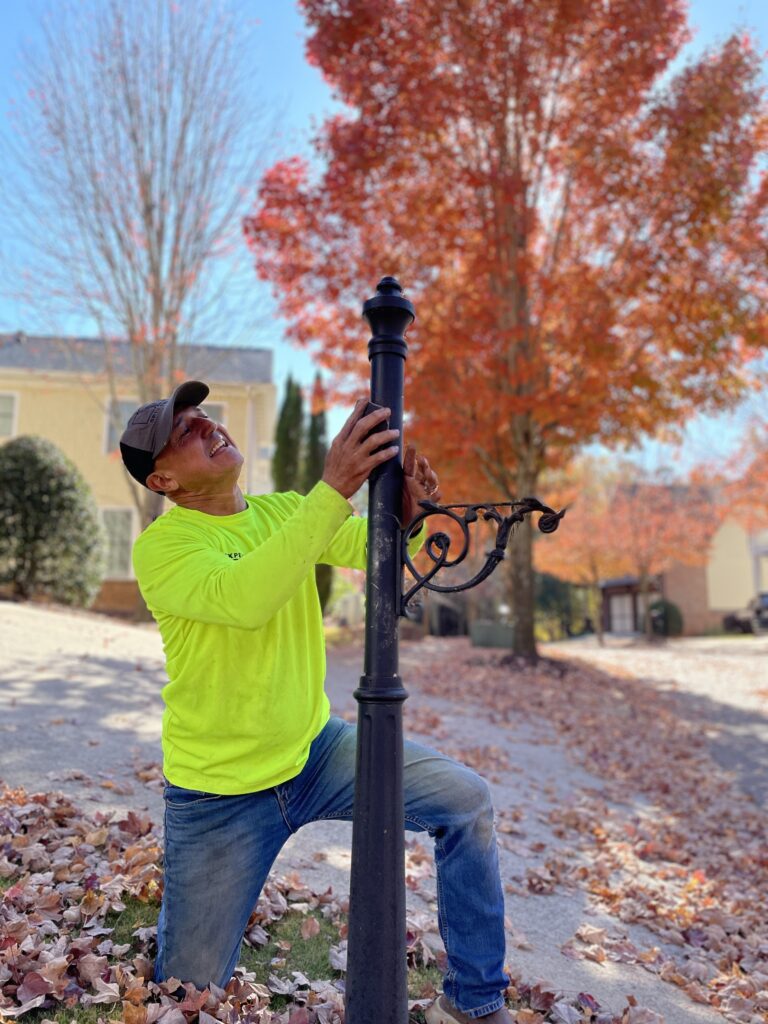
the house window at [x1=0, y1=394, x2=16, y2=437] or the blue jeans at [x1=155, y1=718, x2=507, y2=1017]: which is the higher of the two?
the house window at [x1=0, y1=394, x2=16, y2=437]

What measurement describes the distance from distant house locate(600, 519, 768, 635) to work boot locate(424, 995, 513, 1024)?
35.3 meters

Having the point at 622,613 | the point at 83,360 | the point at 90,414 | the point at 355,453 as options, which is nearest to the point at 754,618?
the point at 622,613

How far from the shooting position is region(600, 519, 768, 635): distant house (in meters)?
36.9

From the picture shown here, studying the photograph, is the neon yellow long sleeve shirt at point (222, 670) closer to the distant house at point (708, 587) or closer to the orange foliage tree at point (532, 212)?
the orange foliage tree at point (532, 212)

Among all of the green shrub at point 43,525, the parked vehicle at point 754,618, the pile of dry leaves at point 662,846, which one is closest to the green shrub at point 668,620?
the parked vehicle at point 754,618

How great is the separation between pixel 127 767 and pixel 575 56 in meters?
10.5

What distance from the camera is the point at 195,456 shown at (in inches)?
84.1

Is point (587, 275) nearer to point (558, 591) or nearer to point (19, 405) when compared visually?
point (19, 405)

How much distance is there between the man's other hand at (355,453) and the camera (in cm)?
173

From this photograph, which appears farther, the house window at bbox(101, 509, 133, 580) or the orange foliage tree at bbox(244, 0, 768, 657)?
the house window at bbox(101, 509, 133, 580)

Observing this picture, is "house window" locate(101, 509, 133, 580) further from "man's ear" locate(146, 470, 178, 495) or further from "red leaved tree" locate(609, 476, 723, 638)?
"man's ear" locate(146, 470, 178, 495)

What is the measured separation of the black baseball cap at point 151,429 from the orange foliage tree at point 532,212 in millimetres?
8506

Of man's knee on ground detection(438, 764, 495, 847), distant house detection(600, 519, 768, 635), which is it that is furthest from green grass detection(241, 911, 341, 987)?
distant house detection(600, 519, 768, 635)

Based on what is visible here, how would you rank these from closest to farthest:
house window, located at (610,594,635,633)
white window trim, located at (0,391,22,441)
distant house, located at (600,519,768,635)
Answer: white window trim, located at (0,391,22,441)
distant house, located at (600,519,768,635)
house window, located at (610,594,635,633)
